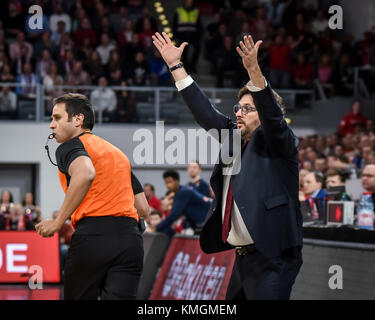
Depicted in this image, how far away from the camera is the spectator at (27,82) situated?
18.2 meters

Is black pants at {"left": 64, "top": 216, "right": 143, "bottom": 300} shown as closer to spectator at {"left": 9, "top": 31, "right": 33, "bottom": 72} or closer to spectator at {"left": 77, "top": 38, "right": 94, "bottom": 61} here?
spectator at {"left": 9, "top": 31, "right": 33, "bottom": 72}

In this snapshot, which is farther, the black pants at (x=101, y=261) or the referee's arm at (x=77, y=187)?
the black pants at (x=101, y=261)

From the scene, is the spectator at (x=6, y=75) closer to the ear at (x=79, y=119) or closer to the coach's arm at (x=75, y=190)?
the ear at (x=79, y=119)

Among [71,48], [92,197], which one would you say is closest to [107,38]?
[71,48]

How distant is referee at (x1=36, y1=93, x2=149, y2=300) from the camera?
17.2 ft

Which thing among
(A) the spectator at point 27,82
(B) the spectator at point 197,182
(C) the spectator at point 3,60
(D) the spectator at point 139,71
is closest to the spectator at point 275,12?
(D) the spectator at point 139,71

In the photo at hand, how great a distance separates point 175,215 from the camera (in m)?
11.3

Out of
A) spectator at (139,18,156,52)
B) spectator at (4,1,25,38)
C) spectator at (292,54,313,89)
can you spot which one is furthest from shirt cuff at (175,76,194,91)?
spectator at (4,1,25,38)

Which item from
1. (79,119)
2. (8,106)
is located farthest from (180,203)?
(8,106)

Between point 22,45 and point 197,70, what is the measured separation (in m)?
4.28

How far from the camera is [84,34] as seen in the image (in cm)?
2055

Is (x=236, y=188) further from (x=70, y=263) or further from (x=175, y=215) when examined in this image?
(x=175, y=215)

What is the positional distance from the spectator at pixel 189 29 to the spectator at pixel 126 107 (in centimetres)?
230

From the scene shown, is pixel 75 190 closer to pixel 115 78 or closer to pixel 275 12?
pixel 115 78
